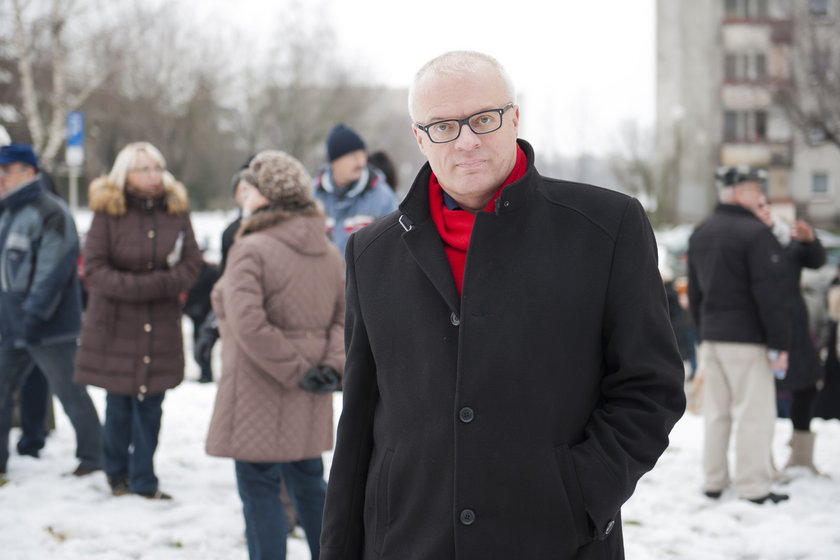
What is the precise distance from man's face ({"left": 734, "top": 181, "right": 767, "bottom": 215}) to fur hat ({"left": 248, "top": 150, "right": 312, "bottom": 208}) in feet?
11.0

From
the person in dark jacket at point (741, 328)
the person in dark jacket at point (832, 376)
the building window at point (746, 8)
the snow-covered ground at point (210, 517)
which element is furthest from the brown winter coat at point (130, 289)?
the building window at point (746, 8)

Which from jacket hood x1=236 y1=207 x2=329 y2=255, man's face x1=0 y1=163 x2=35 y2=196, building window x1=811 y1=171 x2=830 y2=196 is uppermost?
man's face x1=0 y1=163 x2=35 y2=196

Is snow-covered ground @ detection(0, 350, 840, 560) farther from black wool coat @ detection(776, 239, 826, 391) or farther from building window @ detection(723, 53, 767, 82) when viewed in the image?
building window @ detection(723, 53, 767, 82)

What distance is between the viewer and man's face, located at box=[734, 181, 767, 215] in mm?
6559

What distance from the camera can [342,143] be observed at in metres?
7.40

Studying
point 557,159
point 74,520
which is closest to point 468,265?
point 74,520

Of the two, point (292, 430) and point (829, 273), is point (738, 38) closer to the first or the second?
point (829, 273)

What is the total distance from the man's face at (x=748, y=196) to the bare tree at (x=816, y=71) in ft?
72.5

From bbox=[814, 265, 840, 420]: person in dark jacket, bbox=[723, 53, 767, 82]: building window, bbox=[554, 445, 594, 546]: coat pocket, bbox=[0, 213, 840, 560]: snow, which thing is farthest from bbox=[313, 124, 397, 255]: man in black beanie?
bbox=[723, 53, 767, 82]: building window

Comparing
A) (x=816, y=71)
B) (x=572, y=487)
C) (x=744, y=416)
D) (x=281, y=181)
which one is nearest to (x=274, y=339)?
(x=281, y=181)

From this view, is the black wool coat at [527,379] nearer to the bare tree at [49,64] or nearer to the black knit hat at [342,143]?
the black knit hat at [342,143]

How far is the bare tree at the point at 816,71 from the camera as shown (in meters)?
26.2

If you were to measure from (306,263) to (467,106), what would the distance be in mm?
2461

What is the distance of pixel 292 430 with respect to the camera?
15.1ft
